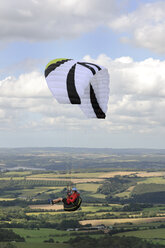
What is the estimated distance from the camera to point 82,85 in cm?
3328

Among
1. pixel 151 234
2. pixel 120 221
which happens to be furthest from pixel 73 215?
pixel 151 234

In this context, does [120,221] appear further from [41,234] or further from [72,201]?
[72,201]

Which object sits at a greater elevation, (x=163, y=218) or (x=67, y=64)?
(x=67, y=64)

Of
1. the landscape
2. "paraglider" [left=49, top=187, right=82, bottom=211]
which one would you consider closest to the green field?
the landscape

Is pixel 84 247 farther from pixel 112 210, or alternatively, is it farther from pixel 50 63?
pixel 50 63

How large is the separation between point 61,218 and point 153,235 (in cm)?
4183

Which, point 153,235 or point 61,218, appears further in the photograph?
point 61,218

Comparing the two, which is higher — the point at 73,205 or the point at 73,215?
the point at 73,205

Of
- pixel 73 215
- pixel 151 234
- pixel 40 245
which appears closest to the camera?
pixel 40 245

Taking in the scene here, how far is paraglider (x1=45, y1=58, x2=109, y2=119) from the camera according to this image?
31906 mm

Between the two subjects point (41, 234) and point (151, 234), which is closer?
point (151, 234)

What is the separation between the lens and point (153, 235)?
114 meters

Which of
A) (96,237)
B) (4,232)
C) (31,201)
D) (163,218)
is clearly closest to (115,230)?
(96,237)

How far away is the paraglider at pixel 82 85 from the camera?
31.9m
